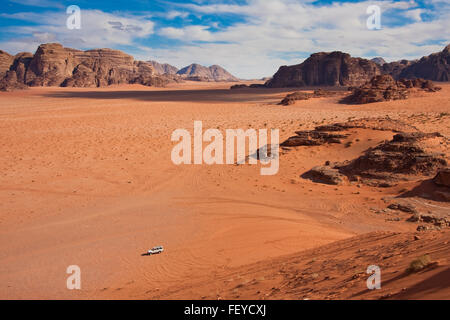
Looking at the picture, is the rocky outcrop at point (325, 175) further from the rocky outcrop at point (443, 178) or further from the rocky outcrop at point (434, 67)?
the rocky outcrop at point (434, 67)

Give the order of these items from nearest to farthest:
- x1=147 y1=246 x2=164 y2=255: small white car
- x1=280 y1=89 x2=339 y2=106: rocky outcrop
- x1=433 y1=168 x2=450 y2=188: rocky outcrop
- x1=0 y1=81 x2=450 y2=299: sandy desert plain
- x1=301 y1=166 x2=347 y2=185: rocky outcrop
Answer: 1. x1=0 y1=81 x2=450 y2=299: sandy desert plain
2. x1=147 y1=246 x2=164 y2=255: small white car
3. x1=433 y1=168 x2=450 y2=188: rocky outcrop
4. x1=301 y1=166 x2=347 y2=185: rocky outcrop
5. x1=280 y1=89 x2=339 y2=106: rocky outcrop

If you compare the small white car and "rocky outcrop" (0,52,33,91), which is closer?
the small white car

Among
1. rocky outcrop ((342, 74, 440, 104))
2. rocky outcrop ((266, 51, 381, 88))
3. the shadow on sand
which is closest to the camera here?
rocky outcrop ((342, 74, 440, 104))

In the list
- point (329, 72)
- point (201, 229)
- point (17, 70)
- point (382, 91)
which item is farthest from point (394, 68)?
point (17, 70)

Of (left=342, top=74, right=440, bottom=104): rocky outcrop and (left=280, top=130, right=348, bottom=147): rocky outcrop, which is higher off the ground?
(left=342, top=74, right=440, bottom=104): rocky outcrop

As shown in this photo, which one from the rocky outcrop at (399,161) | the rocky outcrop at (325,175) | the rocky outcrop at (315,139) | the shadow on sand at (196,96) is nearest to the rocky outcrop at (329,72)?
the shadow on sand at (196,96)

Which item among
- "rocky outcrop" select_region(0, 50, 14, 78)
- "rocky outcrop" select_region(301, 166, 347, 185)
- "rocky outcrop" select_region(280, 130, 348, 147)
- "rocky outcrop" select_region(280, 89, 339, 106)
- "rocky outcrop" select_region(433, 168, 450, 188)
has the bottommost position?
"rocky outcrop" select_region(301, 166, 347, 185)

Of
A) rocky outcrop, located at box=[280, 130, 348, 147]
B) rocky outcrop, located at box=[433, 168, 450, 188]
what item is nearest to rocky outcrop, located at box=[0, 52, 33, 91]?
rocky outcrop, located at box=[280, 130, 348, 147]

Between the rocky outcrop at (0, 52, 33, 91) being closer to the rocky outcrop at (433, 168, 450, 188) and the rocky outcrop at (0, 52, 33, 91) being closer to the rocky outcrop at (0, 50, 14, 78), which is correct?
the rocky outcrop at (0, 50, 14, 78)
